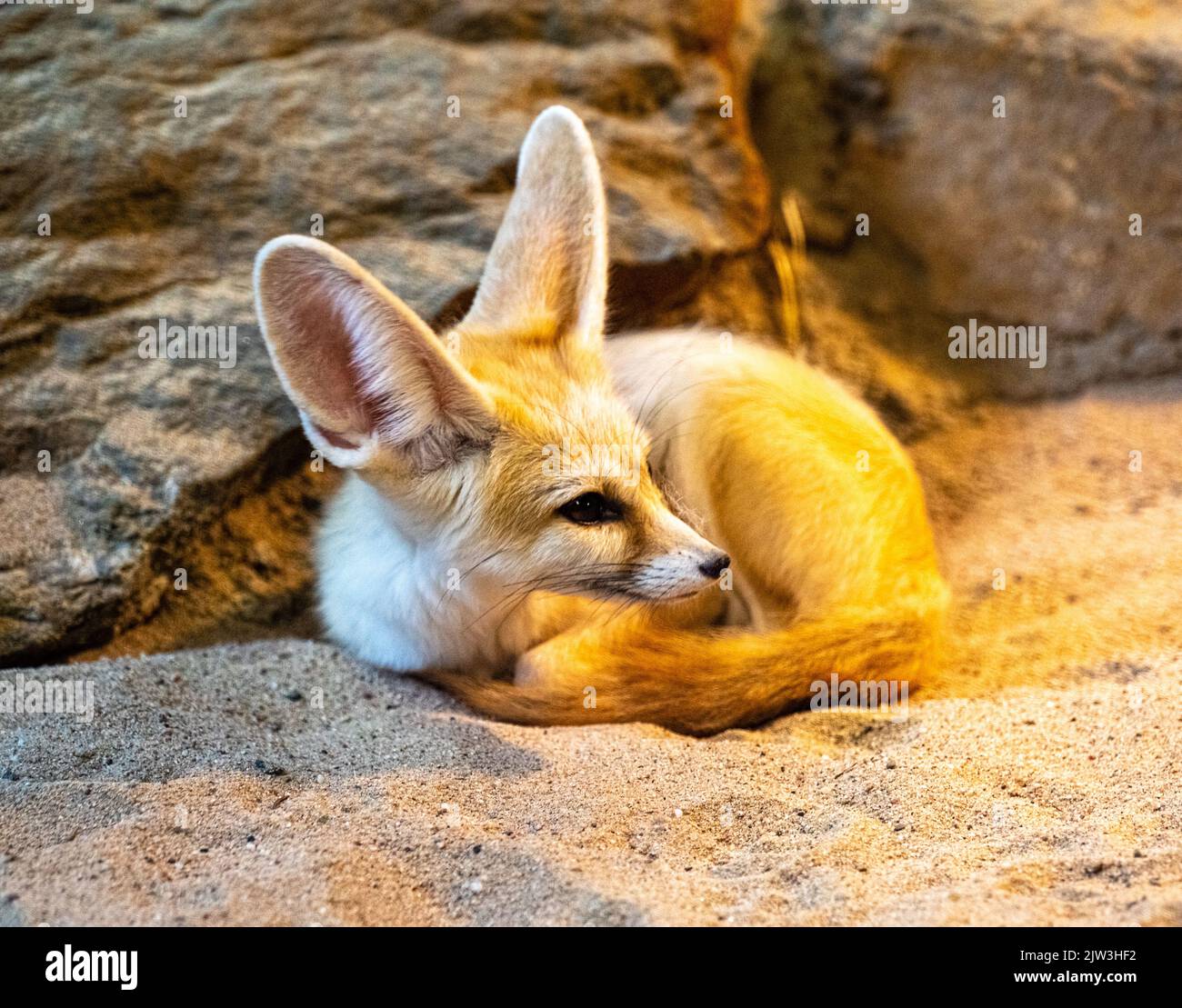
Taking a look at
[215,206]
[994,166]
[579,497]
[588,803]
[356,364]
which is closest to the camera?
[588,803]

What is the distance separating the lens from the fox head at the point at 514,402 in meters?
2.48

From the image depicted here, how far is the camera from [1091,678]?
3.16 metres

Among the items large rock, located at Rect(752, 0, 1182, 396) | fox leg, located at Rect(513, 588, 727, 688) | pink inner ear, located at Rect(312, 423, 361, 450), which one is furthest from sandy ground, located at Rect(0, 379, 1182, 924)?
large rock, located at Rect(752, 0, 1182, 396)

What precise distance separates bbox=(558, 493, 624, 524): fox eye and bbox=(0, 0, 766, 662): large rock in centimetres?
111

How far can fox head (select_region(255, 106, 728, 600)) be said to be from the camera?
248cm

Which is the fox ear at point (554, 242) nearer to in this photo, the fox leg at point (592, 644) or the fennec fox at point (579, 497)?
the fennec fox at point (579, 497)

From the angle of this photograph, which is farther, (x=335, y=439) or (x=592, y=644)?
(x=592, y=644)

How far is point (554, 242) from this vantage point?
10.1 feet

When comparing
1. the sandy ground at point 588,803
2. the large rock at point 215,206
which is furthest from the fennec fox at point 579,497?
the large rock at point 215,206

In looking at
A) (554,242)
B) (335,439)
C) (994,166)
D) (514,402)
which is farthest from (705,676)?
(994,166)

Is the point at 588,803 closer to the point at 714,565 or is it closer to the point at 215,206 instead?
the point at 714,565

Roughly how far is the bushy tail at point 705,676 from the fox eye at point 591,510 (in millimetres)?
409

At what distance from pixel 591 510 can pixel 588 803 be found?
25.9 inches

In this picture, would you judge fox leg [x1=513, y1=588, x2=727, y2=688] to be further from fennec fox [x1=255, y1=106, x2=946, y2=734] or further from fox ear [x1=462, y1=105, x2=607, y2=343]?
fox ear [x1=462, y1=105, x2=607, y2=343]
